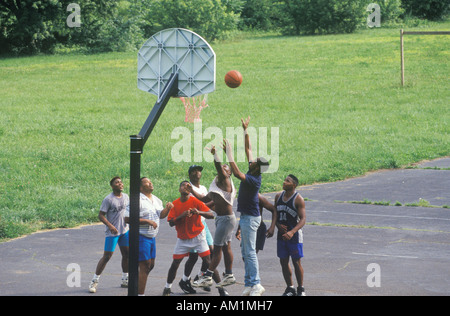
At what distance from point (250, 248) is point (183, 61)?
278cm

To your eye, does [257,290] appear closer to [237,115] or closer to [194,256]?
[194,256]

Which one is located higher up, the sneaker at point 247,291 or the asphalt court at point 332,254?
the sneaker at point 247,291

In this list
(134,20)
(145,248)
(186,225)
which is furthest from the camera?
(134,20)

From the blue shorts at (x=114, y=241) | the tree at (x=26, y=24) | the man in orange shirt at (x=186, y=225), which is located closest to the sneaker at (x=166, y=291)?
the man in orange shirt at (x=186, y=225)

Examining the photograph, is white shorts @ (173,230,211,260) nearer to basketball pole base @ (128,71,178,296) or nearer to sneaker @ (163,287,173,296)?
sneaker @ (163,287,173,296)

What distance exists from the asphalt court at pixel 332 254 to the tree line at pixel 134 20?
32.8 meters

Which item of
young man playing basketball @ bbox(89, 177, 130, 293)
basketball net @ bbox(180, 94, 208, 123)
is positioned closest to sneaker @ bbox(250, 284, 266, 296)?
young man playing basketball @ bbox(89, 177, 130, 293)

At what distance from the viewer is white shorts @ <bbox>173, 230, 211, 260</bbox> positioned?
32.7 ft

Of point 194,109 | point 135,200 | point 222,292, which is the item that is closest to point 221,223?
point 222,292

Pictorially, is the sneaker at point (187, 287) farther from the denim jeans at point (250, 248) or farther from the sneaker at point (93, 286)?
the sneaker at point (93, 286)

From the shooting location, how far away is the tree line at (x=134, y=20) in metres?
46.8

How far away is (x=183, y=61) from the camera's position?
905 cm
